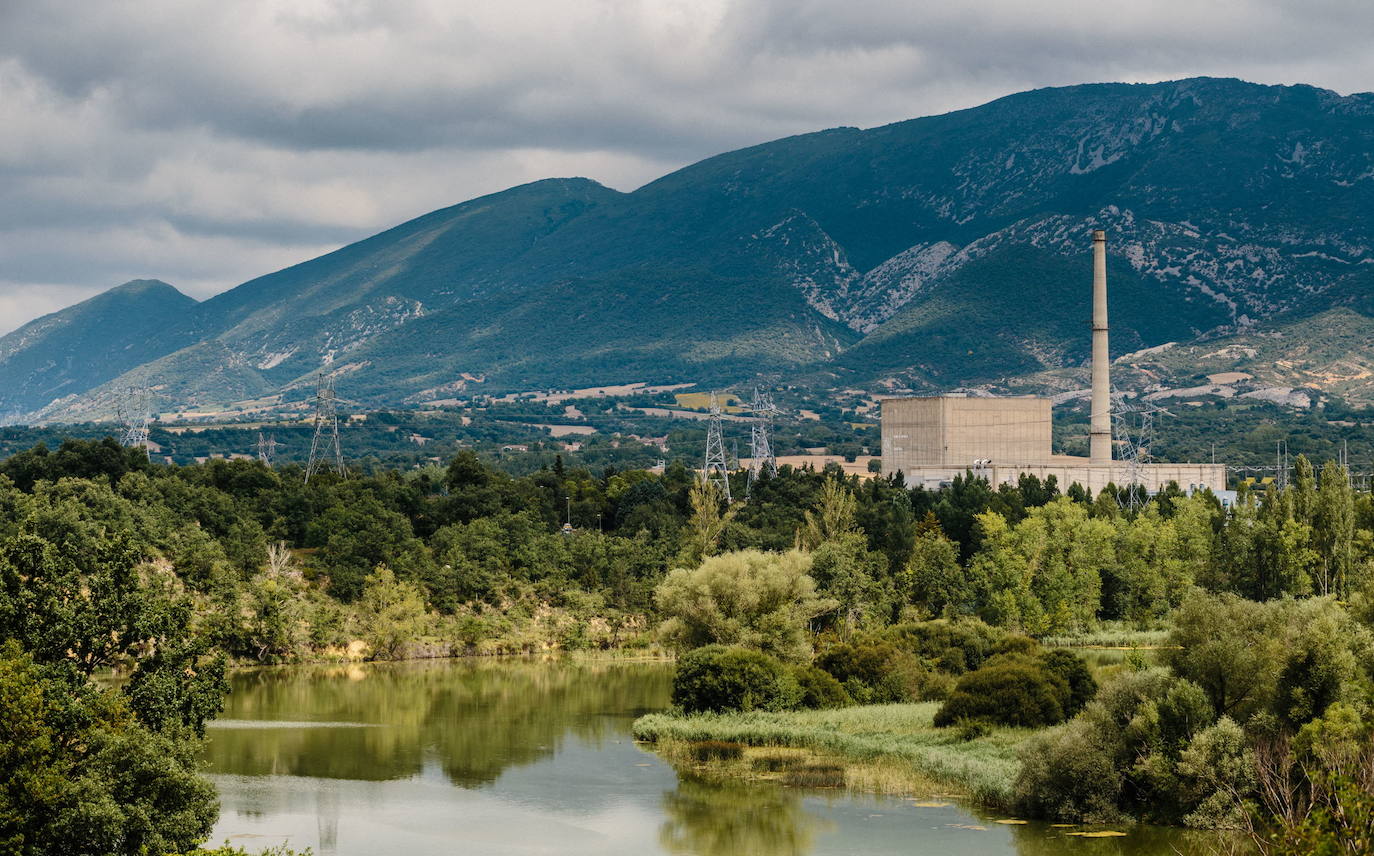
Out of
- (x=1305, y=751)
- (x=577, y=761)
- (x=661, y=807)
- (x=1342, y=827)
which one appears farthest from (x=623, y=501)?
(x=1342, y=827)

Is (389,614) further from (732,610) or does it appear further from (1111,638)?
(1111,638)

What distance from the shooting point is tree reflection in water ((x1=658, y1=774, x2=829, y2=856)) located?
36.4m

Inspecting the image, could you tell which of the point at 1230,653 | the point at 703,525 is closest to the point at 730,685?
the point at 1230,653

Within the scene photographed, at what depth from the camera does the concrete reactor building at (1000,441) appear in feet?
465

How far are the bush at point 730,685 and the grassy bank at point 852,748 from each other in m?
0.76

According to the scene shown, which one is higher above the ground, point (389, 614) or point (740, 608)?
point (740, 608)

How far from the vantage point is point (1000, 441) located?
150 meters

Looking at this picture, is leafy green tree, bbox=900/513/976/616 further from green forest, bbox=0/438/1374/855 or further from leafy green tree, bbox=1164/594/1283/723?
leafy green tree, bbox=1164/594/1283/723

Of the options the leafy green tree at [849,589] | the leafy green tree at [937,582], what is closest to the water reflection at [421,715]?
the leafy green tree at [849,589]

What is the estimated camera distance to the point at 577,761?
4816cm

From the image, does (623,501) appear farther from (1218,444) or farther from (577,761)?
(1218,444)

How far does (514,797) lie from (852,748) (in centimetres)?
1045

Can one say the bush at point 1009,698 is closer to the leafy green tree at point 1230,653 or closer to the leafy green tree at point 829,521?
the leafy green tree at point 1230,653

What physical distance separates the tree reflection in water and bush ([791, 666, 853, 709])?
40.1 feet
